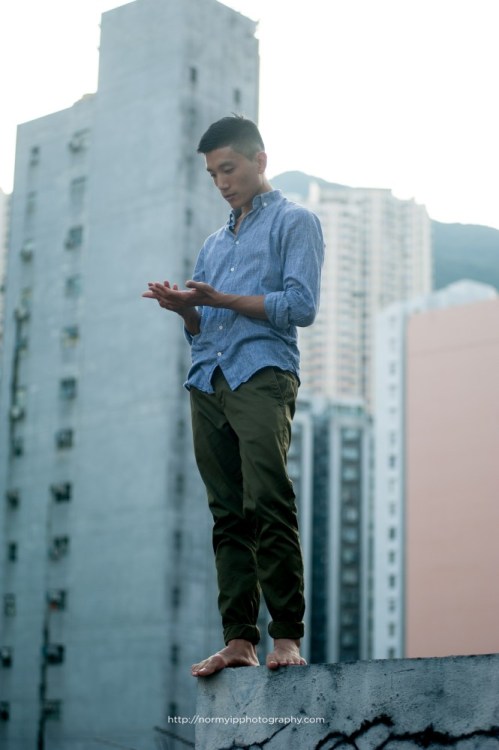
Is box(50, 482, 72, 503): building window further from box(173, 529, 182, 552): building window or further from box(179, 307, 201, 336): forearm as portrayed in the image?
box(179, 307, 201, 336): forearm

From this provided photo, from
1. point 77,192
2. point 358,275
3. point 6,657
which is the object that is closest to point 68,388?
point 77,192

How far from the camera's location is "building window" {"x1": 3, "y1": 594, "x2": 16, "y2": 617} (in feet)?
151

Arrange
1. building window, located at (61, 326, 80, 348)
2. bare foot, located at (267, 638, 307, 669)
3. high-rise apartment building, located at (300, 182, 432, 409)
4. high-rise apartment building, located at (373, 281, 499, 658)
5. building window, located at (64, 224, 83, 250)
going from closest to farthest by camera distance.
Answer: bare foot, located at (267, 638, 307, 669) < building window, located at (61, 326, 80, 348) < building window, located at (64, 224, 83, 250) < high-rise apartment building, located at (373, 281, 499, 658) < high-rise apartment building, located at (300, 182, 432, 409)

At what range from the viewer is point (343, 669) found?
3598mm

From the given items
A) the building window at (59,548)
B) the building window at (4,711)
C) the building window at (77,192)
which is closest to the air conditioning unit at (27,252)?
the building window at (77,192)

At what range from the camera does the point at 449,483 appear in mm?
72750

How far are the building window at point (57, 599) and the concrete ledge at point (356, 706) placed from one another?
41.4 m

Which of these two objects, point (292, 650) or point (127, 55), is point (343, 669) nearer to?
point (292, 650)

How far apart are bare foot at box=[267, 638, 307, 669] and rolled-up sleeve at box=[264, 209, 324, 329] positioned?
37.7 inches

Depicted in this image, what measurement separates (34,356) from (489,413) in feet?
104

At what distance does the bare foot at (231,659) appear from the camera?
13.2 feet

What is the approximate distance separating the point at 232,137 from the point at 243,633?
156cm

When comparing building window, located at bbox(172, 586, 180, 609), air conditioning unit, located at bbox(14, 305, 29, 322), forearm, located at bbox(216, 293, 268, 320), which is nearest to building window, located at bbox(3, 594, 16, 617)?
building window, located at bbox(172, 586, 180, 609)

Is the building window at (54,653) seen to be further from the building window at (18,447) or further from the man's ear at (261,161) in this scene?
the man's ear at (261,161)
